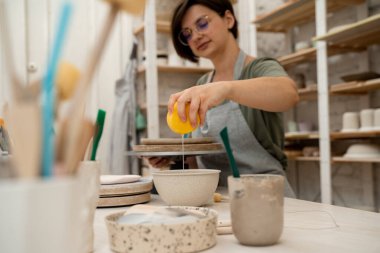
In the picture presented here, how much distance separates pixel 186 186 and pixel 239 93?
39 cm

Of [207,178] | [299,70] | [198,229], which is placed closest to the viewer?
[198,229]

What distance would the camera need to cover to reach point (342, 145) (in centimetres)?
315

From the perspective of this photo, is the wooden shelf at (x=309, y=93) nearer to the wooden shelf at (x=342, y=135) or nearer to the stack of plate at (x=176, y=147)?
the wooden shelf at (x=342, y=135)

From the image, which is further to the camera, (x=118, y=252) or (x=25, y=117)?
(x=118, y=252)

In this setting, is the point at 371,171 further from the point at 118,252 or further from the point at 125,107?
the point at 118,252

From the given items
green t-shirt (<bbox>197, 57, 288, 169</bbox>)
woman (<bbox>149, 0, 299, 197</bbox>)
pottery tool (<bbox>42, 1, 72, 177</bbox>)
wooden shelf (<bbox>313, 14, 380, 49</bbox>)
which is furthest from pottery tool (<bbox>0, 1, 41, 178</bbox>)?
wooden shelf (<bbox>313, 14, 380, 49</bbox>)

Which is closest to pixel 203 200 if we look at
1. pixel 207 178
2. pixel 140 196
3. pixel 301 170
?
pixel 207 178

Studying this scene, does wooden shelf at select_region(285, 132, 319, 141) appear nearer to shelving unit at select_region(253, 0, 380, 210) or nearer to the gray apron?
shelving unit at select_region(253, 0, 380, 210)

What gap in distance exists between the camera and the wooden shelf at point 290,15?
306 centimetres

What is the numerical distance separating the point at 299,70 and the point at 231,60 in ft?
6.43

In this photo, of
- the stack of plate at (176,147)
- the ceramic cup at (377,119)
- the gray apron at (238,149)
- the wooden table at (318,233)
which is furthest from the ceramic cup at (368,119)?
the wooden table at (318,233)

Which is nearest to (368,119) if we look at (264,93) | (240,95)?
(264,93)

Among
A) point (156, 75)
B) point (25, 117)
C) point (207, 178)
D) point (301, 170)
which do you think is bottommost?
point (301, 170)

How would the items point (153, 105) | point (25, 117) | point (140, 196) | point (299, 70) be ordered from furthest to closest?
point (299, 70)
point (153, 105)
point (140, 196)
point (25, 117)
